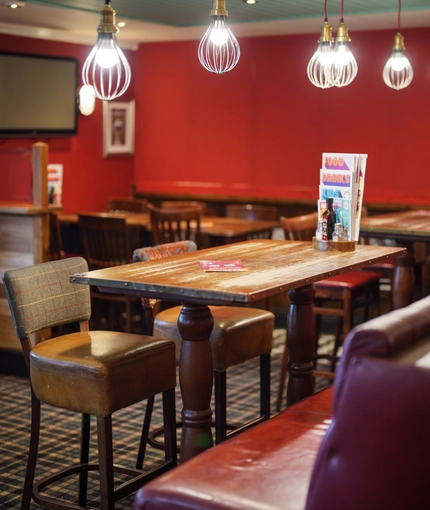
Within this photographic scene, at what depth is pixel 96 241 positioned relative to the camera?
6.02m

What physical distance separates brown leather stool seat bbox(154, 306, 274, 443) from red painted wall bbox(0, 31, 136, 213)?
4.07 metres

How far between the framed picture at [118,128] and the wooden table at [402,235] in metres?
3.62

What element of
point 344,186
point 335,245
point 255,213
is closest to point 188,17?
point 255,213

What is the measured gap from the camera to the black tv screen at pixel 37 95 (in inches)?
267

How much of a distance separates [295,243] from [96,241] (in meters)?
2.49

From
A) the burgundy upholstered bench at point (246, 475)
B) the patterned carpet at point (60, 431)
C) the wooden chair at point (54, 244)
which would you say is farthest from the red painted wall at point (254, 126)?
the burgundy upholstered bench at point (246, 475)

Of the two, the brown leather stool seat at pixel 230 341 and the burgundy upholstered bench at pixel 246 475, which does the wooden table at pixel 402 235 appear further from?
the burgundy upholstered bench at pixel 246 475

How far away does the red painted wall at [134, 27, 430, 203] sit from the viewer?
268 inches

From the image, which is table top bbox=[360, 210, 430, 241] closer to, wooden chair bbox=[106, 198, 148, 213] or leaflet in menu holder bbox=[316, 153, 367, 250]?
leaflet in menu holder bbox=[316, 153, 367, 250]

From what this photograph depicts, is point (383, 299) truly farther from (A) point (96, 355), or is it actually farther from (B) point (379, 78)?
(A) point (96, 355)

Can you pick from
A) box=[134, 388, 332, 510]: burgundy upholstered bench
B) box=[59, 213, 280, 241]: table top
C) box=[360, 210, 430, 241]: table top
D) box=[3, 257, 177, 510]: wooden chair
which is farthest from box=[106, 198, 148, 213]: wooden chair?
box=[134, 388, 332, 510]: burgundy upholstered bench

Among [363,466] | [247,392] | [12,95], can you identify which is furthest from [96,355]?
[12,95]

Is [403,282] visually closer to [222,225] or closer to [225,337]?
[225,337]

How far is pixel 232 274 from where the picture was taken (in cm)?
294
